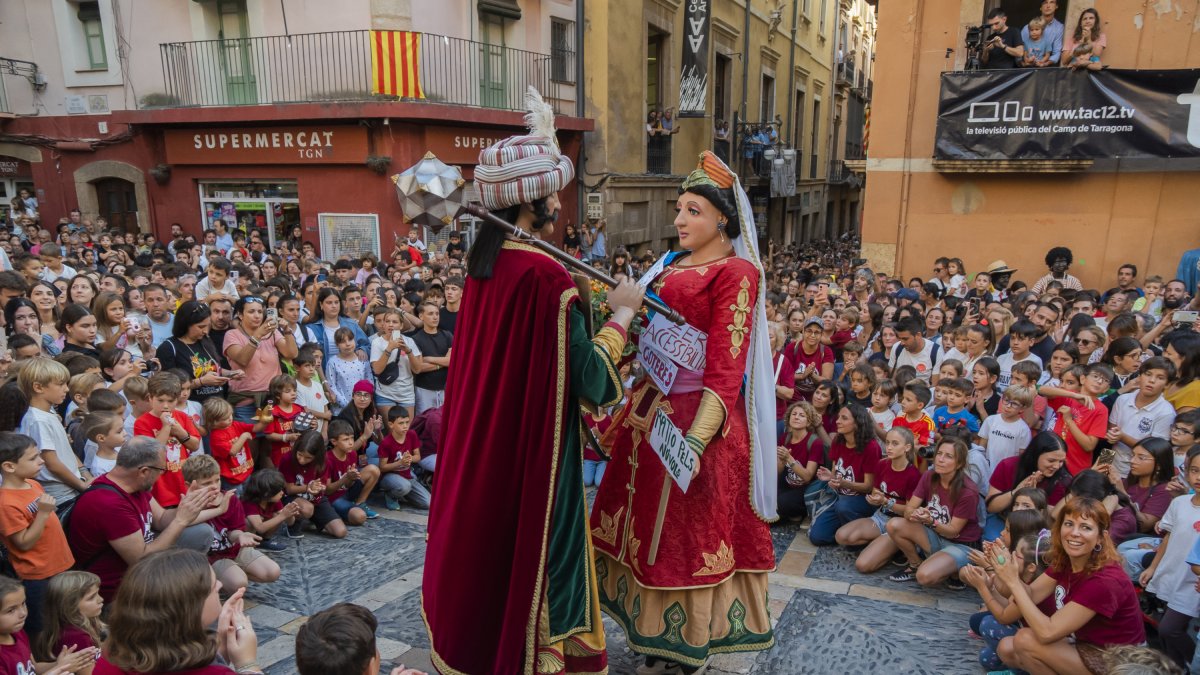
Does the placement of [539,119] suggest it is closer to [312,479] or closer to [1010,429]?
[312,479]

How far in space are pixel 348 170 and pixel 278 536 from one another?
997cm

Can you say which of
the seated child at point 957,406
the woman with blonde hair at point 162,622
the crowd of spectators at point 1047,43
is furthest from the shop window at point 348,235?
the woman with blonde hair at point 162,622

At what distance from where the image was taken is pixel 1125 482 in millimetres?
4535

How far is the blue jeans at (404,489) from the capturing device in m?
5.89

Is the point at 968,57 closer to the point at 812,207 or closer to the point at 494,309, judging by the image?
the point at 494,309

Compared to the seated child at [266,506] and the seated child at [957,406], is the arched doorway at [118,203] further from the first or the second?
the seated child at [957,406]

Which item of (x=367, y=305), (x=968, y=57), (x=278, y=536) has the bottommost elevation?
(x=278, y=536)

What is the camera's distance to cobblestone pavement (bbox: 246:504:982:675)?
362cm

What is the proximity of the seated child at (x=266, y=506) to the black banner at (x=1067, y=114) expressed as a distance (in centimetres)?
1045

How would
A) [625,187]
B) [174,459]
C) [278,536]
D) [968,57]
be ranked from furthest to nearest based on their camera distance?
[625,187] < [968,57] < [278,536] < [174,459]

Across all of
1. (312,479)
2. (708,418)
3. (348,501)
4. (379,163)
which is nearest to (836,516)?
(708,418)

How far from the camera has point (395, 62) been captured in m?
13.3

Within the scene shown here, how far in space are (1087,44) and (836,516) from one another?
8.95m

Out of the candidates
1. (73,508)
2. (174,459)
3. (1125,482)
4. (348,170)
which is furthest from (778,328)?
(348,170)
